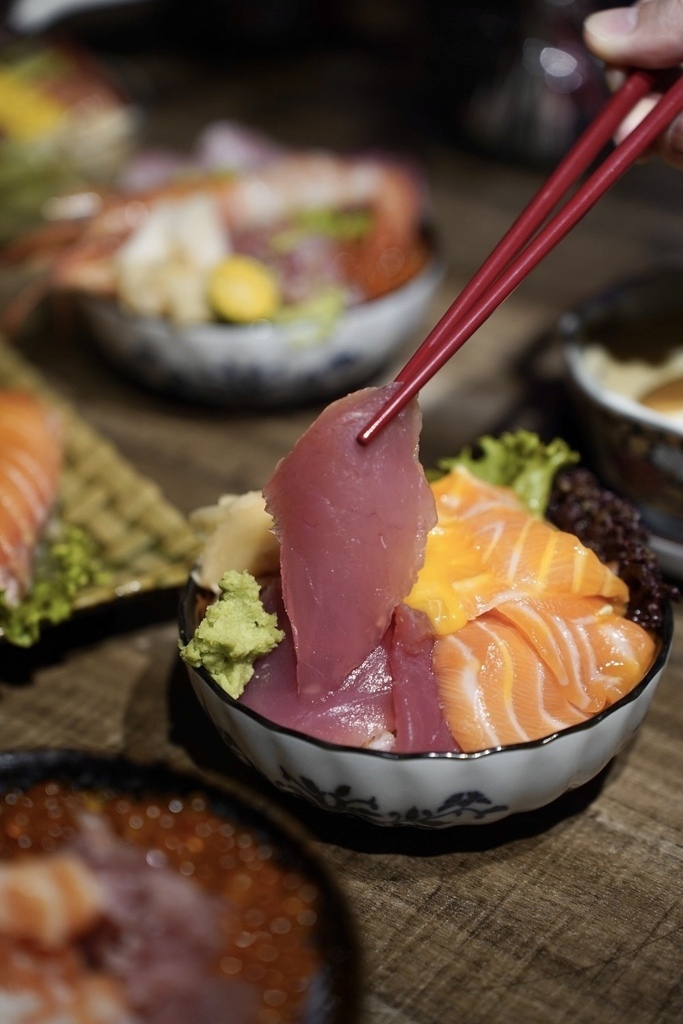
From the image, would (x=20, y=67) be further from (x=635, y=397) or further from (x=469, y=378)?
(x=635, y=397)

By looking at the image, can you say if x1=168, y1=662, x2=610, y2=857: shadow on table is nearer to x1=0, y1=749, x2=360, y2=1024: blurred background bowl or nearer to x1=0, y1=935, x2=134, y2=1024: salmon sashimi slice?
x1=0, y1=749, x2=360, y2=1024: blurred background bowl

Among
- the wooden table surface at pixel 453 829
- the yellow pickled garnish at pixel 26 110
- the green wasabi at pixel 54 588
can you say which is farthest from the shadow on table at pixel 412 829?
the yellow pickled garnish at pixel 26 110

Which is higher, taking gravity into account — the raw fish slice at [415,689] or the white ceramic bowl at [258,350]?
the raw fish slice at [415,689]

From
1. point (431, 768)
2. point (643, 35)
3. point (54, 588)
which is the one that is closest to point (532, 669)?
point (431, 768)

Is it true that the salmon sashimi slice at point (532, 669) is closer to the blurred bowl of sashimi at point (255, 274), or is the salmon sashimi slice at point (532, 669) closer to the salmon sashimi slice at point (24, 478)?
the salmon sashimi slice at point (24, 478)

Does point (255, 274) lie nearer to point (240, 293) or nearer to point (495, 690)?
point (240, 293)

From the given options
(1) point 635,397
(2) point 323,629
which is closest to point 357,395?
(2) point 323,629

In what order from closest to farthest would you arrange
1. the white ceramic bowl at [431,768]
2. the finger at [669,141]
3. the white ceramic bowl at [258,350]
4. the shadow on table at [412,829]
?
1. the white ceramic bowl at [431,768]
2. the shadow on table at [412,829]
3. the finger at [669,141]
4. the white ceramic bowl at [258,350]

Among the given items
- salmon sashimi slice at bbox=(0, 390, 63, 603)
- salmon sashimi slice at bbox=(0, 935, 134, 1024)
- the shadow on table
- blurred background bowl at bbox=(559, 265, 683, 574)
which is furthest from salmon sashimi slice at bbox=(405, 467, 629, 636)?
salmon sashimi slice at bbox=(0, 390, 63, 603)
